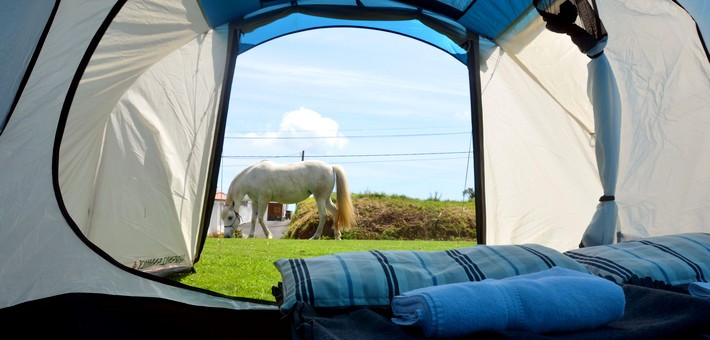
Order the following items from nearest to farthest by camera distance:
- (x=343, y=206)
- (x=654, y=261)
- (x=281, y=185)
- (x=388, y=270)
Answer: (x=388, y=270), (x=654, y=261), (x=343, y=206), (x=281, y=185)

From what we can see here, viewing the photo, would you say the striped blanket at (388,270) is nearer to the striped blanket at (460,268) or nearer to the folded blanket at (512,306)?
the striped blanket at (460,268)

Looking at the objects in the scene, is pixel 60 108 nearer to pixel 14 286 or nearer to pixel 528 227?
pixel 14 286

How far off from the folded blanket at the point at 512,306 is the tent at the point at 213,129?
0.78 meters

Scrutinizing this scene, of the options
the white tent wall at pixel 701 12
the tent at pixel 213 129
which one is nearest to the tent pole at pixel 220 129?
the tent at pixel 213 129

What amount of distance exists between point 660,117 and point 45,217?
257cm

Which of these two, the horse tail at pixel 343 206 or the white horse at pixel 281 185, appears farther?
the white horse at pixel 281 185

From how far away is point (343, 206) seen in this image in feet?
24.1

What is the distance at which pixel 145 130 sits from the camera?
12.6 ft

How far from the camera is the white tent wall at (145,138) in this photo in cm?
305

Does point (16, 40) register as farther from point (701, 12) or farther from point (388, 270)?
point (701, 12)

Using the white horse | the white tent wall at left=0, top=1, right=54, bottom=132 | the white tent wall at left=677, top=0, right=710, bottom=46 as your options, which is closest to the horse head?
the white horse

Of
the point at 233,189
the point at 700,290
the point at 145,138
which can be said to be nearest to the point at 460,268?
the point at 700,290

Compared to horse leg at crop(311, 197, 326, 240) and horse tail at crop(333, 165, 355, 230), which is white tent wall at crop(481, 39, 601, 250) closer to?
horse tail at crop(333, 165, 355, 230)

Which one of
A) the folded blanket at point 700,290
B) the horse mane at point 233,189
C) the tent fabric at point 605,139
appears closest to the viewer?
the folded blanket at point 700,290
